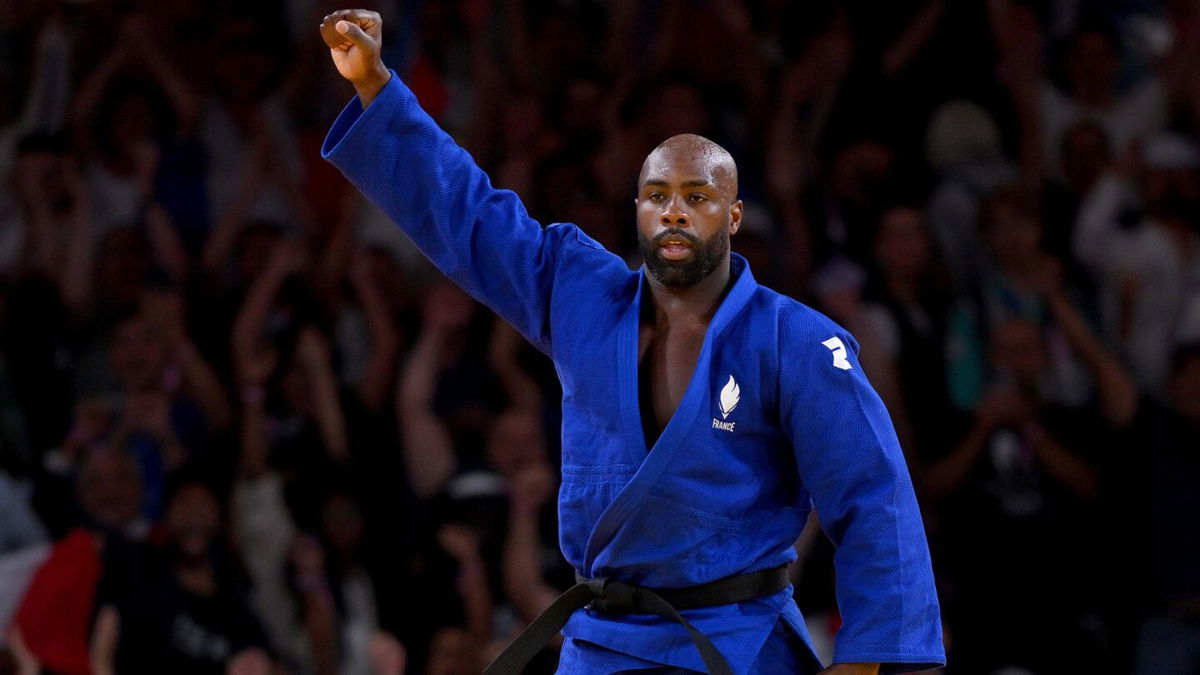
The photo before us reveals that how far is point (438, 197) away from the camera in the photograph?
10.4ft

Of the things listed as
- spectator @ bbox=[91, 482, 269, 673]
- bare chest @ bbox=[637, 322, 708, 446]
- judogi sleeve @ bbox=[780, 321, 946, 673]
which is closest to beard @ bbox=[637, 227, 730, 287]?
bare chest @ bbox=[637, 322, 708, 446]

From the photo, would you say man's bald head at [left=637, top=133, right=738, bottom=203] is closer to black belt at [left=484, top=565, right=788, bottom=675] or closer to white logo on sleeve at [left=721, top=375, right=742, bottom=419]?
white logo on sleeve at [left=721, top=375, right=742, bottom=419]

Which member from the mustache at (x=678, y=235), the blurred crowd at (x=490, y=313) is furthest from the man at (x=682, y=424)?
the blurred crowd at (x=490, y=313)

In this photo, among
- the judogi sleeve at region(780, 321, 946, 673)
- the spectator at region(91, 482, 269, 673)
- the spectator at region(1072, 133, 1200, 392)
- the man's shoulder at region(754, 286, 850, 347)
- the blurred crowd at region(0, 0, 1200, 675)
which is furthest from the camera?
the spectator at region(1072, 133, 1200, 392)

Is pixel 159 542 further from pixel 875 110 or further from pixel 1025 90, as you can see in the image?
pixel 1025 90

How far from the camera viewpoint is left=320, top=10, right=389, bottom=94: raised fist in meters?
3.06

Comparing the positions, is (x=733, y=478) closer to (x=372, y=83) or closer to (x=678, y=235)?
(x=678, y=235)

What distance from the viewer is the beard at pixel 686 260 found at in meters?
3.05

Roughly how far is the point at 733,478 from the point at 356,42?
1.07 m

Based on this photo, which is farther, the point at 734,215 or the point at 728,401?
the point at 734,215

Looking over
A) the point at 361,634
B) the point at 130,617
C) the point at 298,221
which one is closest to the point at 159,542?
the point at 130,617

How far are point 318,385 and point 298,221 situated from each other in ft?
3.38

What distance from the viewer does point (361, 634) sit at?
5.97 m

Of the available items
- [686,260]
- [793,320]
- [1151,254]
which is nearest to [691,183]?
[686,260]
